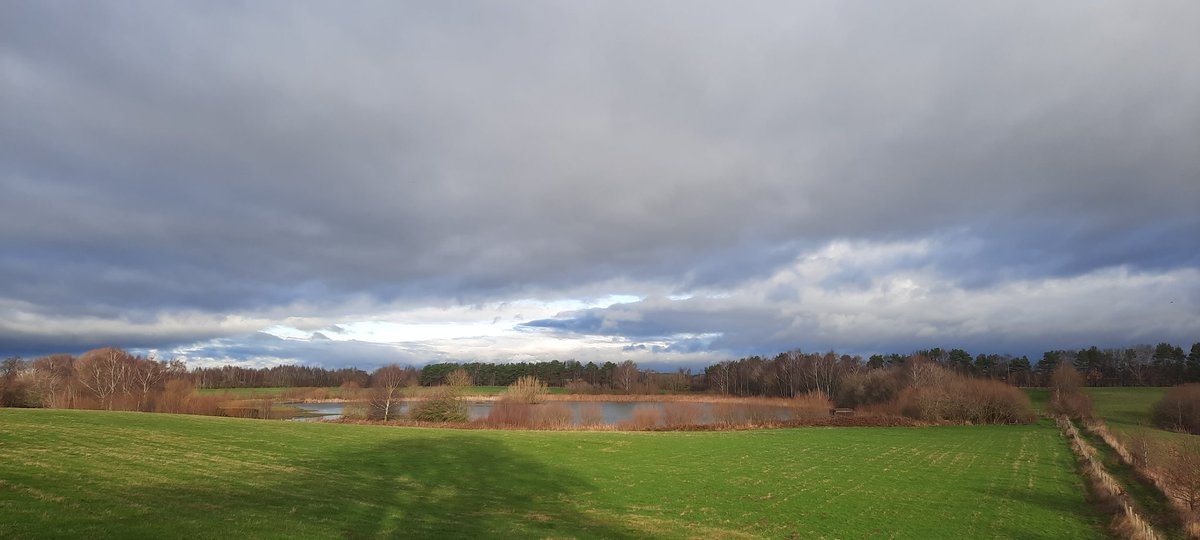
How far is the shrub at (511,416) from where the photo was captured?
60094 mm

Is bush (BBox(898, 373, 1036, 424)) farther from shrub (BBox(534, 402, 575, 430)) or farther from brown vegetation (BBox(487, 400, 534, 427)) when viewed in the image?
brown vegetation (BBox(487, 400, 534, 427))

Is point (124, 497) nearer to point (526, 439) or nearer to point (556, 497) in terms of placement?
point (556, 497)

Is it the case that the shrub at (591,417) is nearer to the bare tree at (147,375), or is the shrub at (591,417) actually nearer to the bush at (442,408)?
the bush at (442,408)

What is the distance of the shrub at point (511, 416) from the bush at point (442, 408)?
348 centimetres

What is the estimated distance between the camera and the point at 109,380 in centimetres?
7125

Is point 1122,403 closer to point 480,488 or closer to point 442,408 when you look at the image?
point 442,408

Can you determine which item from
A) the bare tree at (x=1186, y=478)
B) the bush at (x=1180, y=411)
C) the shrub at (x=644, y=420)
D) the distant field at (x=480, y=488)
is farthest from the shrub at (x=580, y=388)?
the bare tree at (x=1186, y=478)

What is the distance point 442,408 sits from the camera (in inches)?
2458

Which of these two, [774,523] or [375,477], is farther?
[375,477]

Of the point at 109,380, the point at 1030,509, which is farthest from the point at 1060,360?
the point at 109,380

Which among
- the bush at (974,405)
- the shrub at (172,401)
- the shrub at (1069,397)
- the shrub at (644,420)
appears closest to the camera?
the shrub at (172,401)

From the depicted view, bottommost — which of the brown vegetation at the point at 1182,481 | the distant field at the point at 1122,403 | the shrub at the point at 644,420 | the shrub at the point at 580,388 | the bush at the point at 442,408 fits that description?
the shrub at the point at 580,388

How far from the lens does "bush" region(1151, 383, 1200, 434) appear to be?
66.2 metres

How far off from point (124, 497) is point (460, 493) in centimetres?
993
